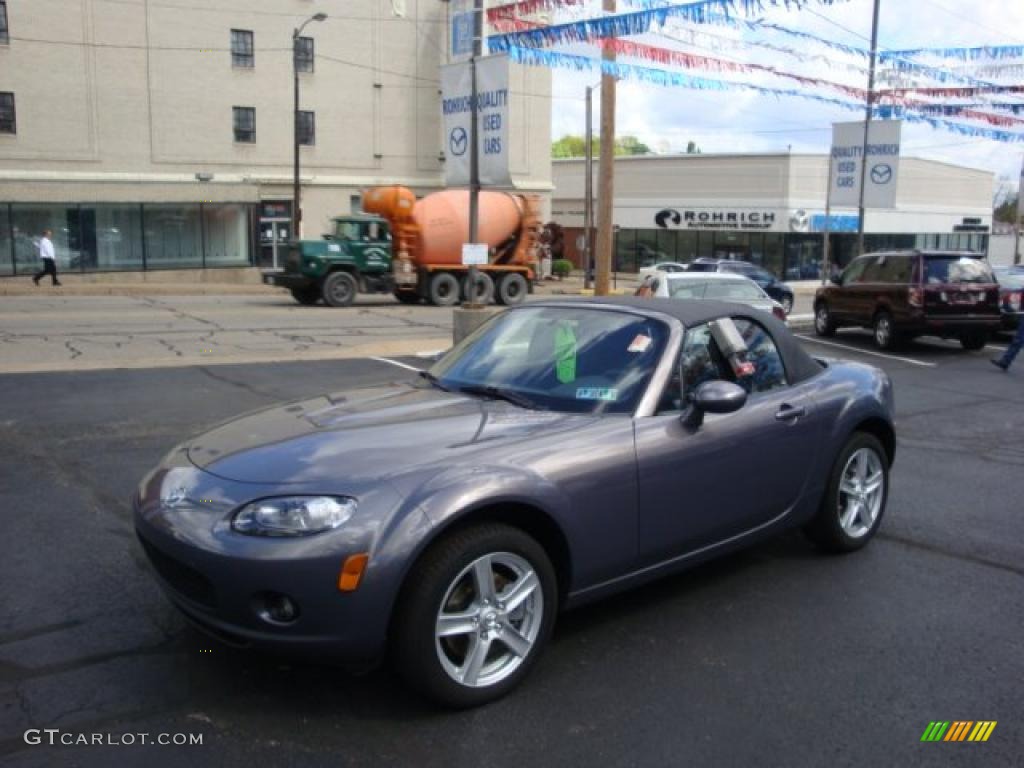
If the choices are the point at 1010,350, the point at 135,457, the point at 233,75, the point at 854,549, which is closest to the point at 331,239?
the point at 233,75

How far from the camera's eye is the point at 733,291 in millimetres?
14820

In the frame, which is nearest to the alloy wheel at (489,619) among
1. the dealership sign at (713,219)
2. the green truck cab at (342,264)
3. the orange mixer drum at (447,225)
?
the green truck cab at (342,264)

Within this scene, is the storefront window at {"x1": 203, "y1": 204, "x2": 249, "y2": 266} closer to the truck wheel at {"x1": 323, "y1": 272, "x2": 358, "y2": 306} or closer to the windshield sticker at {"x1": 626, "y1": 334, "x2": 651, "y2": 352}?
the truck wheel at {"x1": 323, "y1": 272, "x2": 358, "y2": 306}

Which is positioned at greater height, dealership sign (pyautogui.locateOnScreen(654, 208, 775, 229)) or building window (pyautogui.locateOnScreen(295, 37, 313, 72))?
building window (pyautogui.locateOnScreen(295, 37, 313, 72))

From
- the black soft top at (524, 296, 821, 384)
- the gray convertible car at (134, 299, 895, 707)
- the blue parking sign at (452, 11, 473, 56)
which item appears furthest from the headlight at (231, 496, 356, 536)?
the blue parking sign at (452, 11, 473, 56)

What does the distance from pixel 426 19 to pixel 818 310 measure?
93.7 ft

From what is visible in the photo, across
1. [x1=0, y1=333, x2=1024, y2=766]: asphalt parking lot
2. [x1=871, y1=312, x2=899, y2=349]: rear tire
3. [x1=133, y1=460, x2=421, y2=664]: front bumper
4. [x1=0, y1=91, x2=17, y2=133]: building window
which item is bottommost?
[x1=0, y1=333, x2=1024, y2=766]: asphalt parking lot

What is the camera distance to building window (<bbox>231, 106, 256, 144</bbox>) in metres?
38.1

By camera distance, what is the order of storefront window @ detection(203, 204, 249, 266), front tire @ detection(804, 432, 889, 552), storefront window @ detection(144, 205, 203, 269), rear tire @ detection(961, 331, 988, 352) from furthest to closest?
storefront window @ detection(203, 204, 249, 266) < storefront window @ detection(144, 205, 203, 269) < rear tire @ detection(961, 331, 988, 352) < front tire @ detection(804, 432, 889, 552)

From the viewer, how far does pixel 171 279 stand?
36969mm

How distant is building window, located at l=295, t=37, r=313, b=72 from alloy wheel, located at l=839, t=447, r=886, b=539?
3786 cm

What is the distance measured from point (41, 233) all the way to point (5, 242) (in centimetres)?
139

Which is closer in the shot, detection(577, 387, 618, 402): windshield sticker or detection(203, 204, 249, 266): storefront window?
detection(577, 387, 618, 402): windshield sticker

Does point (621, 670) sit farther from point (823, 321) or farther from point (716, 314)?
point (823, 321)
